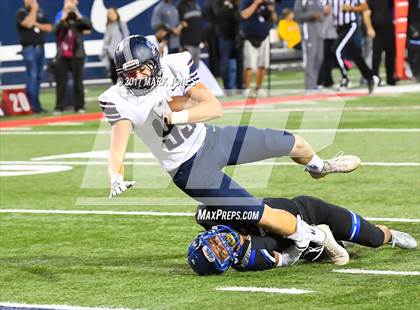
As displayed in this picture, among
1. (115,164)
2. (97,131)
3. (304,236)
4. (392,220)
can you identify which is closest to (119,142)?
(115,164)

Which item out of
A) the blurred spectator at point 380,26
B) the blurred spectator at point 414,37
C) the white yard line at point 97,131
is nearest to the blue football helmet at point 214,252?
the white yard line at point 97,131

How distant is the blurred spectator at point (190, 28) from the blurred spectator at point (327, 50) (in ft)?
7.76

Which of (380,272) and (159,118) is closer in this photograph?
(380,272)

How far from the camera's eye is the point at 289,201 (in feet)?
24.9

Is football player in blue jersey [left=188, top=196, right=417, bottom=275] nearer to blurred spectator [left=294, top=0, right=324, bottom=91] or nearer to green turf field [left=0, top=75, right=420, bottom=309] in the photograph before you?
green turf field [left=0, top=75, right=420, bottom=309]

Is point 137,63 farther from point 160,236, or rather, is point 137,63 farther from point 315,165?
point 160,236

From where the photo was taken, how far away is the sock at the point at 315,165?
8.22 metres

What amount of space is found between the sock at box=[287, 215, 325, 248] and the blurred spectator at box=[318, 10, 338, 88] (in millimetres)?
13887

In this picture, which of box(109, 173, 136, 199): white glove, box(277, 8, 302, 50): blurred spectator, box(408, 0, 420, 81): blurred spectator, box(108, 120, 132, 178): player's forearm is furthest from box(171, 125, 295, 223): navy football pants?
box(277, 8, 302, 50): blurred spectator

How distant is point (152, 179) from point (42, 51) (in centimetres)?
910

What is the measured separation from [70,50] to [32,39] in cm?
74

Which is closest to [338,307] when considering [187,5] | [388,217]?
[388,217]

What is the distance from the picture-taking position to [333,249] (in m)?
7.30

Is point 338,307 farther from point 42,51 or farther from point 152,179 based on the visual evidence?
point 42,51
